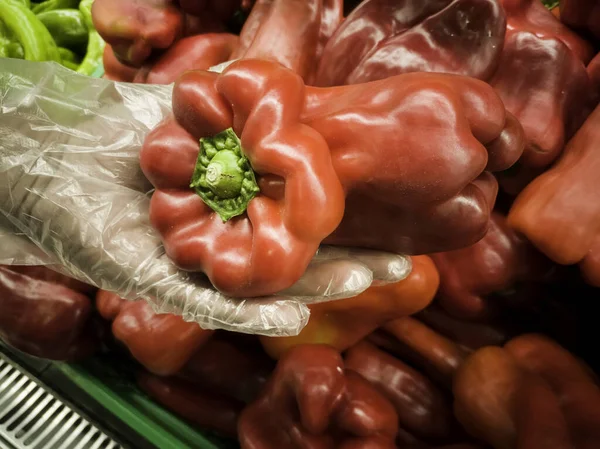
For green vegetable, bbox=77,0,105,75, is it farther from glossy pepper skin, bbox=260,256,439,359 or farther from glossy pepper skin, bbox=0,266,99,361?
glossy pepper skin, bbox=260,256,439,359

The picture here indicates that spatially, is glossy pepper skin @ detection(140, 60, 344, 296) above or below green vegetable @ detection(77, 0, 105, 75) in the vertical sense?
above

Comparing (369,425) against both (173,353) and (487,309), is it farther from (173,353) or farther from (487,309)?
(173,353)

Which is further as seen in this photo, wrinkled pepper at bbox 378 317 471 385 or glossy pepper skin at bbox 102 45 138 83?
glossy pepper skin at bbox 102 45 138 83

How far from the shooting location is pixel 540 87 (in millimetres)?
1203

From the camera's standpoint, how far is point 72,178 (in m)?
1.13

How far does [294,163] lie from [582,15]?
2.89 ft

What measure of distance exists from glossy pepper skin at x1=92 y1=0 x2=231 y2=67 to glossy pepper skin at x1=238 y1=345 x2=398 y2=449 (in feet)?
2.87

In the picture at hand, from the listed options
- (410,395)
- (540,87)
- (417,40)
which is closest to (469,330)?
(410,395)

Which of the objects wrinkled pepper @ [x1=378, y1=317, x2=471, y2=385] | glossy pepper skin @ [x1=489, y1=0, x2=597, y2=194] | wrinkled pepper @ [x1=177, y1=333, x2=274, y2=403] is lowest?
wrinkled pepper @ [x1=177, y1=333, x2=274, y2=403]

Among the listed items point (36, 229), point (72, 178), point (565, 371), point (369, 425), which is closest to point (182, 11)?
point (72, 178)

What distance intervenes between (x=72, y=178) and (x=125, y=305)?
16.7 inches

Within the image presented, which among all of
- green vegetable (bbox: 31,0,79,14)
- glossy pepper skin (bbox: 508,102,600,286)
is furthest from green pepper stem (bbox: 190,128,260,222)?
green vegetable (bbox: 31,0,79,14)

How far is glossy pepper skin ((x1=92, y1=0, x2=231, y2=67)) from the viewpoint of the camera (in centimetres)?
142

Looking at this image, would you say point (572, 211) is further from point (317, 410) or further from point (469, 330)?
point (317, 410)
